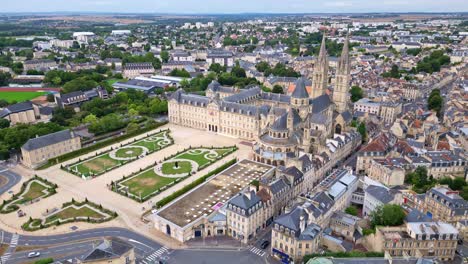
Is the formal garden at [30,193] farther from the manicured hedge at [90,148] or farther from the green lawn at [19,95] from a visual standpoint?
the green lawn at [19,95]

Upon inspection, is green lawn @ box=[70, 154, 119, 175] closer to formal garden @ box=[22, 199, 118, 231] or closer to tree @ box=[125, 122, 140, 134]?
formal garden @ box=[22, 199, 118, 231]

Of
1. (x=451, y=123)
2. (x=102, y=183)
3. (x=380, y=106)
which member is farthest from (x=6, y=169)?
(x=451, y=123)

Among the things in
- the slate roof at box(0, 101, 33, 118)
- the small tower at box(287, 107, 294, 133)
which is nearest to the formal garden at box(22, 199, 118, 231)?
the small tower at box(287, 107, 294, 133)

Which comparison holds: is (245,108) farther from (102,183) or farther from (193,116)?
(102,183)

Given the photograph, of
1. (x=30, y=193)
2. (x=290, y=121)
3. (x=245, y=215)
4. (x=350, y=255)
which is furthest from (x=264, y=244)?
(x=30, y=193)

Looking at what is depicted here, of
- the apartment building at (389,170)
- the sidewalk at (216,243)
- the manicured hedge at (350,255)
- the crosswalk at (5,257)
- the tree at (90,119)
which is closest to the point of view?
the manicured hedge at (350,255)

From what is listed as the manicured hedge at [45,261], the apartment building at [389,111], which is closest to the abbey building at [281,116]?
the apartment building at [389,111]
